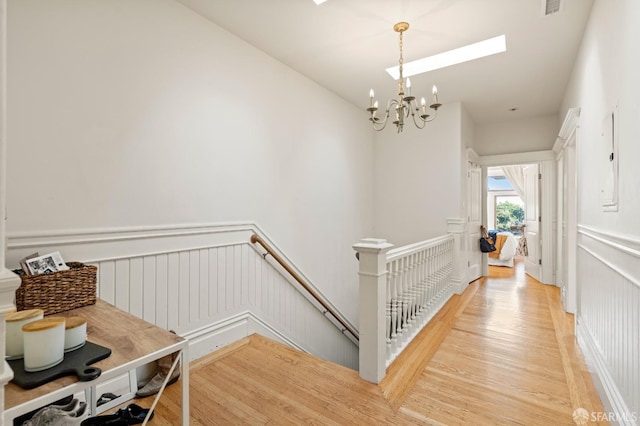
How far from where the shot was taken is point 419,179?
474 cm

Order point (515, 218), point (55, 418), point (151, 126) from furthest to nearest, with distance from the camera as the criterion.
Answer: point (515, 218) < point (151, 126) < point (55, 418)

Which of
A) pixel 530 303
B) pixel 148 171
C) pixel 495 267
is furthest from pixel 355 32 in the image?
pixel 495 267

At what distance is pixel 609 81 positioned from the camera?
6.18 feet

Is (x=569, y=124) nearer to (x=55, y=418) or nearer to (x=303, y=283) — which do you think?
(x=303, y=283)

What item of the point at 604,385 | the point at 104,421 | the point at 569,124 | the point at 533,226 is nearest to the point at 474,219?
the point at 533,226

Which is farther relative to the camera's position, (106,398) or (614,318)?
(106,398)

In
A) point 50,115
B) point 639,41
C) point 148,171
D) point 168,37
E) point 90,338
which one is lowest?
point 90,338

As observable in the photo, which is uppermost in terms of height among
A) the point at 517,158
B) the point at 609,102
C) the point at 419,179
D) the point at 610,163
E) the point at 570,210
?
the point at 517,158

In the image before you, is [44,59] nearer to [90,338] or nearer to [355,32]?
[90,338]

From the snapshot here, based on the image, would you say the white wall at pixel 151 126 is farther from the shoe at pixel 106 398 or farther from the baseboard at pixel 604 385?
the baseboard at pixel 604 385

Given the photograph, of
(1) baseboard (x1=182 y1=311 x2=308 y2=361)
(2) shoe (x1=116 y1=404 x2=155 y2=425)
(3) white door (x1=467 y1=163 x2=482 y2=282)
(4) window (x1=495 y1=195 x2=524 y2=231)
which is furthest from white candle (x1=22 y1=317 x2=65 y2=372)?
(4) window (x1=495 y1=195 x2=524 y2=231)

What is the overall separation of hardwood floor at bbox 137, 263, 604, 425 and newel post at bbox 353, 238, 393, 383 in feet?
0.43

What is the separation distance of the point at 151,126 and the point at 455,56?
304 cm

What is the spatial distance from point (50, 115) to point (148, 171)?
1.93ft
